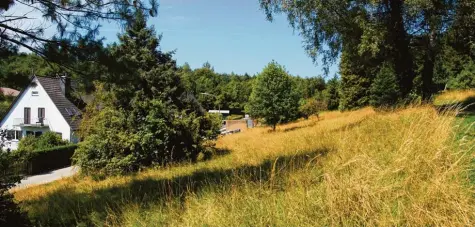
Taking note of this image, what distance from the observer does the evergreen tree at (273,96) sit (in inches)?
991

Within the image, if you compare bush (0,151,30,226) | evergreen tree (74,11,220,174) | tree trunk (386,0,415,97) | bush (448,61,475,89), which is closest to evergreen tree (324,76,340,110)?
bush (448,61,475,89)

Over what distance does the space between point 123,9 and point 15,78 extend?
2.18 m

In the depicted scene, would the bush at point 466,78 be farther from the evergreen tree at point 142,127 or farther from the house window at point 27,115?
the house window at point 27,115

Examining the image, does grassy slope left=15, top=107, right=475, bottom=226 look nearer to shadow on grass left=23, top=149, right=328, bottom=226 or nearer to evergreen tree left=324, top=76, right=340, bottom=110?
shadow on grass left=23, top=149, right=328, bottom=226

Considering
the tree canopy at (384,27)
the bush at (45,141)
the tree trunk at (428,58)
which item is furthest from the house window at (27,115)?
the tree trunk at (428,58)

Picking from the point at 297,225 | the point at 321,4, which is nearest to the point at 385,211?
the point at 297,225

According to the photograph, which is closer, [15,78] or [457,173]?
[457,173]

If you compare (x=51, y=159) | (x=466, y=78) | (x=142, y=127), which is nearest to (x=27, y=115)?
(x=51, y=159)

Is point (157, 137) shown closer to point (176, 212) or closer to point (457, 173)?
point (176, 212)

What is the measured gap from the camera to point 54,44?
19.8ft

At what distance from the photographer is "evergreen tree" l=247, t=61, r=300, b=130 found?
991 inches

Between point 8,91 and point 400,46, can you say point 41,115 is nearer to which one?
point 8,91

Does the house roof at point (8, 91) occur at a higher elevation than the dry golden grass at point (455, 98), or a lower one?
lower

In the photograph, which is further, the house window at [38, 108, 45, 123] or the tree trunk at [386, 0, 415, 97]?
the house window at [38, 108, 45, 123]
